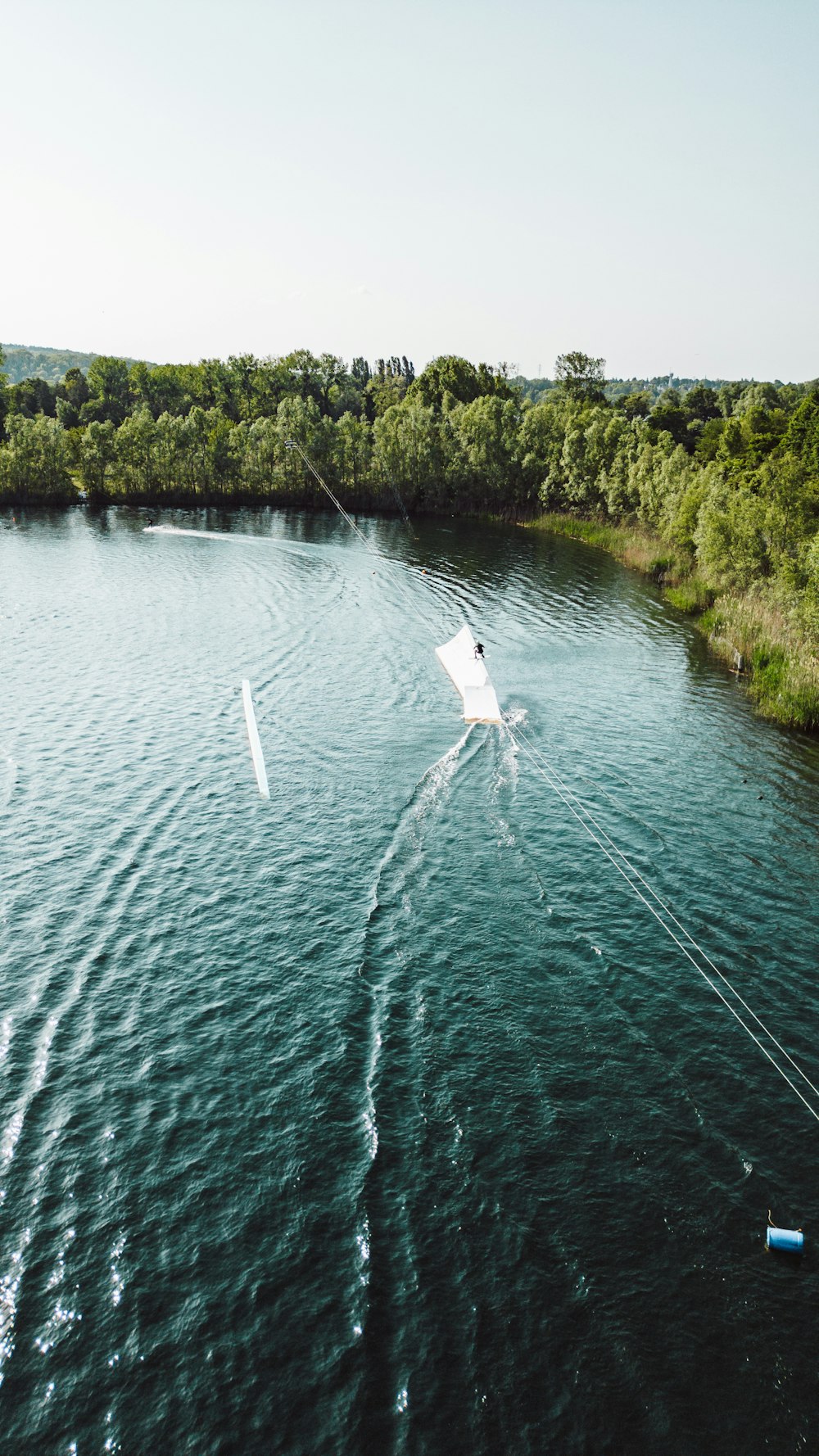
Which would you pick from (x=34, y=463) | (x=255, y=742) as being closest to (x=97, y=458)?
(x=34, y=463)

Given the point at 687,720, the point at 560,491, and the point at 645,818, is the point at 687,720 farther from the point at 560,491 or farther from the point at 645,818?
the point at 560,491

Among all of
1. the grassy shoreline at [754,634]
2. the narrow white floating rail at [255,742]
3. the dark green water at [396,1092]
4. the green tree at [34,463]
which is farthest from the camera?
the green tree at [34,463]

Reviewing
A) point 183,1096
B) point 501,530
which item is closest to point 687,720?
point 183,1096

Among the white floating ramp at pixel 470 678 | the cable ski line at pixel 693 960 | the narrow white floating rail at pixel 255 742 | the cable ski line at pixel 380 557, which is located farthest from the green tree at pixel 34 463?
the cable ski line at pixel 693 960

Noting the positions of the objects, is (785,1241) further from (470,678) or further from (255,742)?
(470,678)

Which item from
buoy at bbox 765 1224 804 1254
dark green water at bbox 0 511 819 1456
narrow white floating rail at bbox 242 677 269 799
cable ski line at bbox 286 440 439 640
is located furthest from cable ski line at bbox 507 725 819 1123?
cable ski line at bbox 286 440 439 640

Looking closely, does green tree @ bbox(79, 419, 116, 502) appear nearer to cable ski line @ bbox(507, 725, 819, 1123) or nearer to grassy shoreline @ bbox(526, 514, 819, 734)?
grassy shoreline @ bbox(526, 514, 819, 734)

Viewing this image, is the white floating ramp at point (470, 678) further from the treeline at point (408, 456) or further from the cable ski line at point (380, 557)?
the treeline at point (408, 456)

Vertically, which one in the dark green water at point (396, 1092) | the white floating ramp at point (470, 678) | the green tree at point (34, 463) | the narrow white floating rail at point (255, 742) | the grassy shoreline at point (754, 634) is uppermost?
the green tree at point (34, 463)
